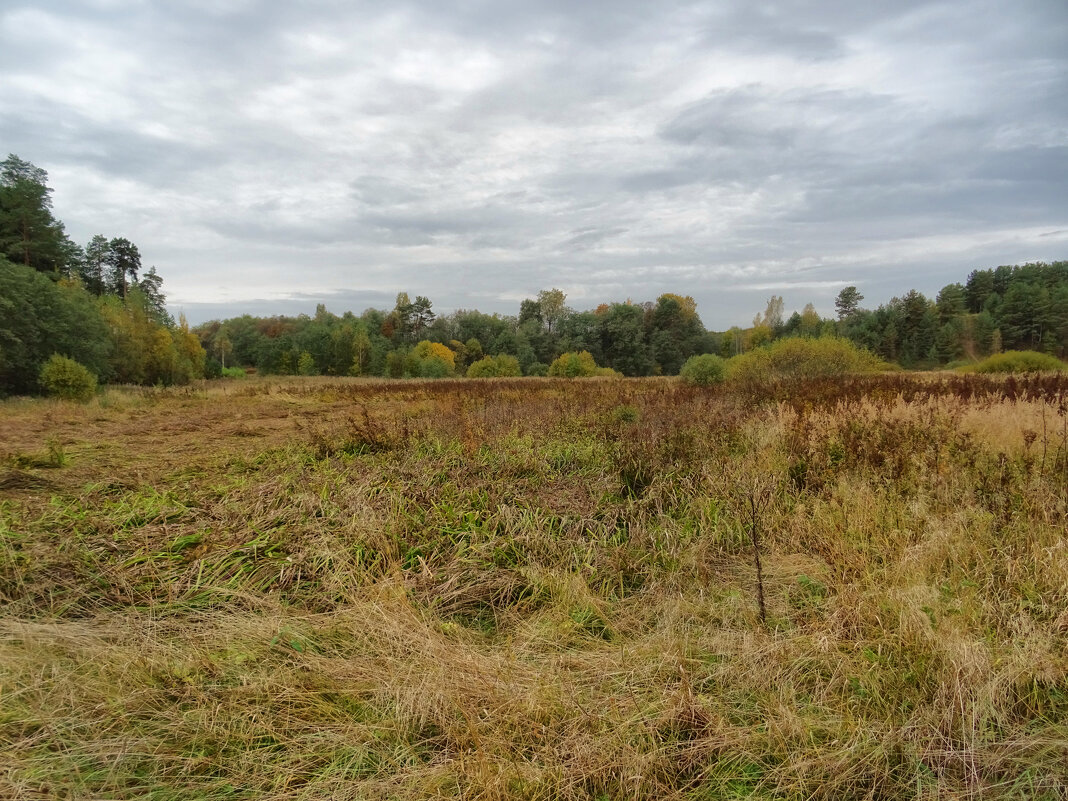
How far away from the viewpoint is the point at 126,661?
2600 mm

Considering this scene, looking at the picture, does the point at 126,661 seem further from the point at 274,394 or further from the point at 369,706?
the point at 274,394

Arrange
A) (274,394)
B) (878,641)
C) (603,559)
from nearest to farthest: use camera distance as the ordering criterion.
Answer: (878,641) < (603,559) < (274,394)

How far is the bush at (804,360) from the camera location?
67.8 ft

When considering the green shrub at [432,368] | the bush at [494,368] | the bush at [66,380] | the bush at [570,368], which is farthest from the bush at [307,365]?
the bush at [66,380]

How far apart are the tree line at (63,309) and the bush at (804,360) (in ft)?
A: 94.8

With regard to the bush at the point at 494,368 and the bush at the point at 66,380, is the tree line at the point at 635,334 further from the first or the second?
the bush at the point at 66,380

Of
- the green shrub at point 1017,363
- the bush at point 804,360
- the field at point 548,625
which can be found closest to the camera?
the field at point 548,625

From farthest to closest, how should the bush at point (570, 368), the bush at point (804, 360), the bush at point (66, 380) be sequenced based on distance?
the bush at point (570, 368) < the bush at point (804, 360) < the bush at point (66, 380)

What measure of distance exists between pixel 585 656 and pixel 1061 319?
224 ft

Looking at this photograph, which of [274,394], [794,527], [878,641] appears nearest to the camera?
[878,641]

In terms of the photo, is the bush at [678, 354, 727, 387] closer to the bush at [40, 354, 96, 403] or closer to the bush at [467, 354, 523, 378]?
the bush at [40, 354, 96, 403]

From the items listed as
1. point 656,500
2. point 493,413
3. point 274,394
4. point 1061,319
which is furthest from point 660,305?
point 656,500

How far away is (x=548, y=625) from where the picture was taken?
3.29 m

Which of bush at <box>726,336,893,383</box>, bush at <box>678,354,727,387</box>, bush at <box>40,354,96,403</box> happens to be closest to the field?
bush at <box>726,336,893,383</box>
